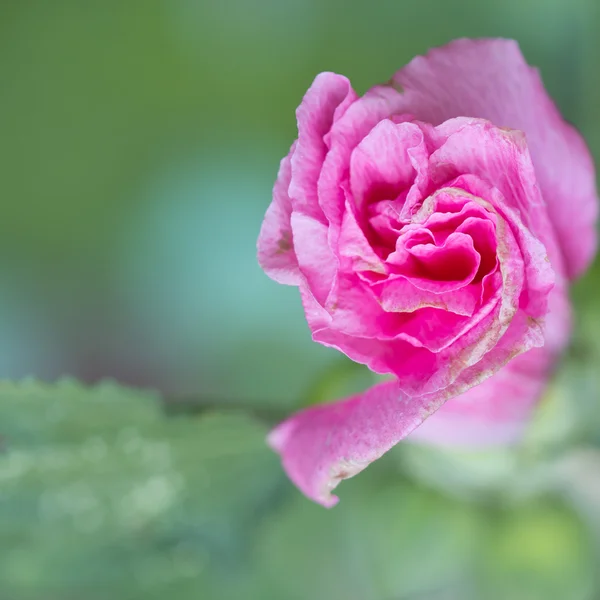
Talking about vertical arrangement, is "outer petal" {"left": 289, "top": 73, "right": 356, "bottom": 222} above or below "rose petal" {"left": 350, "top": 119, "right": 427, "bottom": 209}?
above

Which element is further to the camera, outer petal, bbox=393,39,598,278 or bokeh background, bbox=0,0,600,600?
bokeh background, bbox=0,0,600,600

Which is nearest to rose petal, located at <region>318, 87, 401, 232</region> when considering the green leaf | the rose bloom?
the rose bloom

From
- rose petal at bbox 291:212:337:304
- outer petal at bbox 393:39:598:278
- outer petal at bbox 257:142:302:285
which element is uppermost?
outer petal at bbox 393:39:598:278

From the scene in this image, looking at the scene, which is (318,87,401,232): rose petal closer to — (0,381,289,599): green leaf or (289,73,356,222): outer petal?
(289,73,356,222): outer petal

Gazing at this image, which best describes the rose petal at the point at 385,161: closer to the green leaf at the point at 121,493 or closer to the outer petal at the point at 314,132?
the outer petal at the point at 314,132

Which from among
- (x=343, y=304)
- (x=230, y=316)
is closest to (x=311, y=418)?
(x=343, y=304)

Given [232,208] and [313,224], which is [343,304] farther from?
[232,208]

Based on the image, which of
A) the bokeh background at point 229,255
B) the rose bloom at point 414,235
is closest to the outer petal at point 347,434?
the rose bloom at point 414,235

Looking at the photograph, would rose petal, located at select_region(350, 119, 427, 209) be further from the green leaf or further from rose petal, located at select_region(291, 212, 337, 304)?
the green leaf
